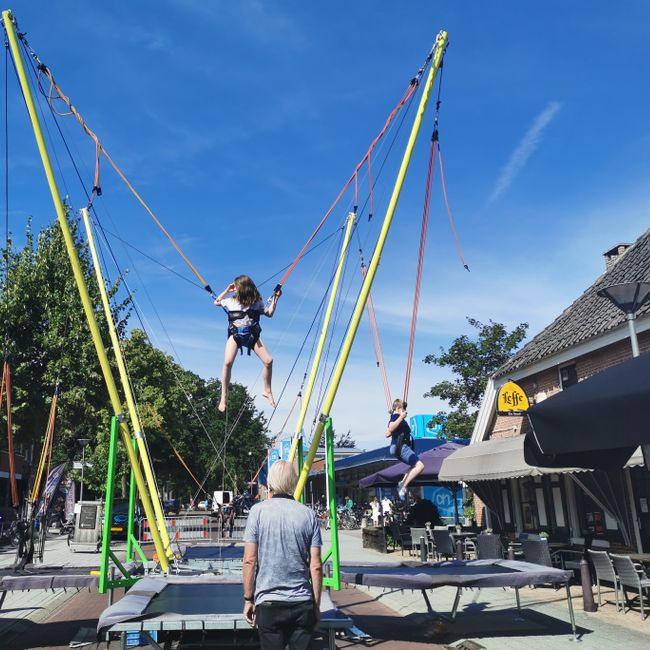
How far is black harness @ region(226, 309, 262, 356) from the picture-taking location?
817cm

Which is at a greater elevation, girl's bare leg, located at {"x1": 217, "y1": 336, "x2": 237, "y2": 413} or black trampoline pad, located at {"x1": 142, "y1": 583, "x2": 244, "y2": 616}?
girl's bare leg, located at {"x1": 217, "y1": 336, "x2": 237, "y2": 413}

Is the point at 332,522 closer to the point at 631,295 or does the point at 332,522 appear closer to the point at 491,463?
the point at 631,295

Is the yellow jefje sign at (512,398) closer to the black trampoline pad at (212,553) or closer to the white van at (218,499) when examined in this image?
the white van at (218,499)

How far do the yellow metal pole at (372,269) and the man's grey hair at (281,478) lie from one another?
2.62 meters

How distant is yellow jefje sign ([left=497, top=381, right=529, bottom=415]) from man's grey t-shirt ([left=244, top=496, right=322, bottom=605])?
14.4 m

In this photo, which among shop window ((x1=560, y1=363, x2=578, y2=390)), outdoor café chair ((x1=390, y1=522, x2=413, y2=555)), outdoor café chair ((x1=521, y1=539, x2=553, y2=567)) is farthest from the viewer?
outdoor café chair ((x1=390, y1=522, x2=413, y2=555))

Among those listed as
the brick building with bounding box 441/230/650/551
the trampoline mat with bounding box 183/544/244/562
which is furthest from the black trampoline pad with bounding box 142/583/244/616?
the brick building with bounding box 441/230/650/551

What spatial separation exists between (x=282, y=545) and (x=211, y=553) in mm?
8903

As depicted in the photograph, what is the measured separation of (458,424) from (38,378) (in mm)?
17861

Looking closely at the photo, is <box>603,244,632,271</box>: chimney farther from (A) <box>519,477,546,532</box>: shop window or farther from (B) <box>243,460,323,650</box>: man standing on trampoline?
(B) <box>243,460,323,650</box>: man standing on trampoline

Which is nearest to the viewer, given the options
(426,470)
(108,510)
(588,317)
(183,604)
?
(183,604)

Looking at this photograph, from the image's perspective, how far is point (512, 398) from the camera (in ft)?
60.6

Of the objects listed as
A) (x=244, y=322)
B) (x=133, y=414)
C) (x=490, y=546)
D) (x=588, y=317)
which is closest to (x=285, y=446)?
(x=588, y=317)

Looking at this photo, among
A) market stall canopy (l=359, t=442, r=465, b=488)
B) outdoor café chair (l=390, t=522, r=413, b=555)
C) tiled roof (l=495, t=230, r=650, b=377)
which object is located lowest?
outdoor café chair (l=390, t=522, r=413, b=555)
